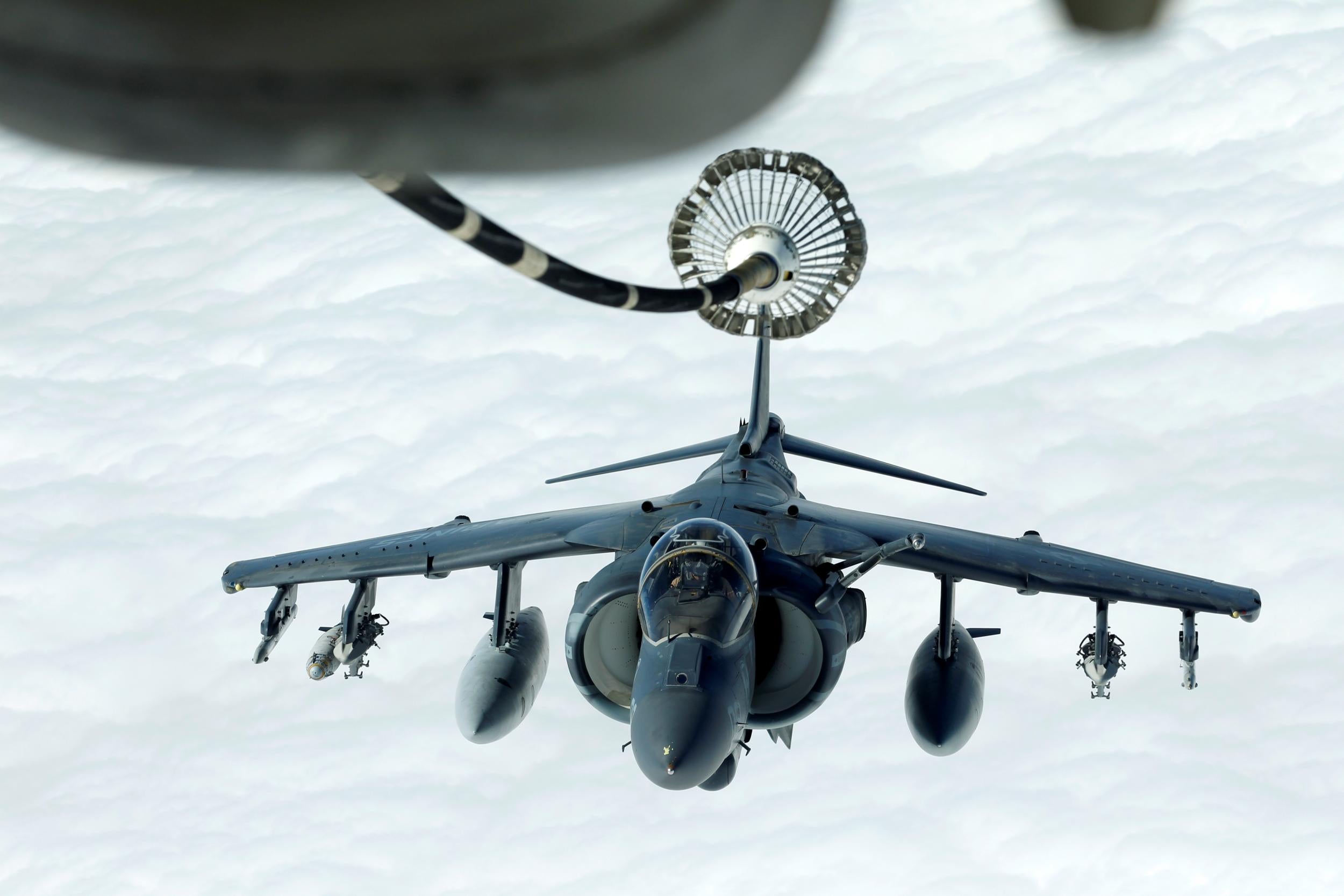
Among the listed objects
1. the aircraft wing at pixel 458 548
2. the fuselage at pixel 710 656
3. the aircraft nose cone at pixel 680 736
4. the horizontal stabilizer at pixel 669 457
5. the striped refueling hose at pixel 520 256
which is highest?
the horizontal stabilizer at pixel 669 457

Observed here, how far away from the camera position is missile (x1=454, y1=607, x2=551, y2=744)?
2258 cm

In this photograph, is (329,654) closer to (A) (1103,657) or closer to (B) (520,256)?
(A) (1103,657)

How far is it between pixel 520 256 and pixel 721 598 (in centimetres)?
1434

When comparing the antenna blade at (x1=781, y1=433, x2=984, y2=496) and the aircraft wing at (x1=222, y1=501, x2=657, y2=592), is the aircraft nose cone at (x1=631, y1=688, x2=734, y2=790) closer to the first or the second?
the aircraft wing at (x1=222, y1=501, x2=657, y2=592)

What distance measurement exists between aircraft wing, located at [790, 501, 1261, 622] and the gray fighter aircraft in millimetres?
44

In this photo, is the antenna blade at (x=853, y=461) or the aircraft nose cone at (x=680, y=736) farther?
→ the antenna blade at (x=853, y=461)

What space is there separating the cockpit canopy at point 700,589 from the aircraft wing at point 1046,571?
4800mm

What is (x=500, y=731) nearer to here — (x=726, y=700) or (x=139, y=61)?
(x=726, y=700)

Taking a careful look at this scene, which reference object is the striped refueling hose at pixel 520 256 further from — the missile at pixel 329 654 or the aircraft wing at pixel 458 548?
A: the missile at pixel 329 654

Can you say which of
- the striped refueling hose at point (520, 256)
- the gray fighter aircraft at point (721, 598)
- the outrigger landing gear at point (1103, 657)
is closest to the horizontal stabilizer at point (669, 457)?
the gray fighter aircraft at point (721, 598)

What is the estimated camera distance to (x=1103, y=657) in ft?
78.2

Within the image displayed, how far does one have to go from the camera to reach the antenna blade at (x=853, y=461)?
2608 centimetres

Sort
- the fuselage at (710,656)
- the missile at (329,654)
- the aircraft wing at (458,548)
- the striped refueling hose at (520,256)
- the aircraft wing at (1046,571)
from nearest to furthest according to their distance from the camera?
the striped refueling hose at (520,256)
the fuselage at (710,656)
the aircraft wing at (458,548)
the aircraft wing at (1046,571)
the missile at (329,654)

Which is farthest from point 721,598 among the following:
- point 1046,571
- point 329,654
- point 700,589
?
point 329,654
